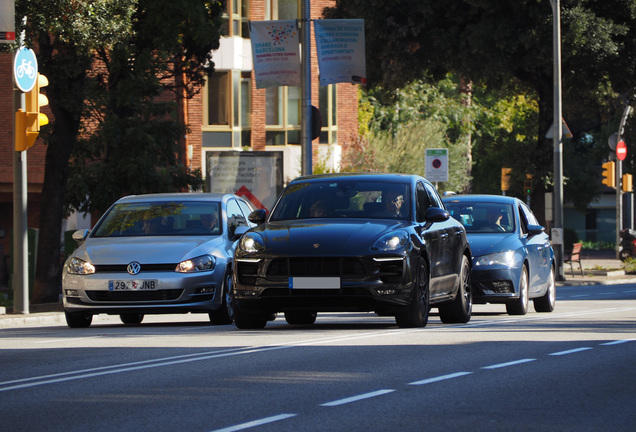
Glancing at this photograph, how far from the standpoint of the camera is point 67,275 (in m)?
15.5

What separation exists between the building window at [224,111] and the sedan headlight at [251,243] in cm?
3171

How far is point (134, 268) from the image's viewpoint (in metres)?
15.3

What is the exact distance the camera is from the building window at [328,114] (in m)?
47.8

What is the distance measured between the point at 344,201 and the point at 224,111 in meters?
31.6

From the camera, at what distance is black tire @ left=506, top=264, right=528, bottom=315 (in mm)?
18547

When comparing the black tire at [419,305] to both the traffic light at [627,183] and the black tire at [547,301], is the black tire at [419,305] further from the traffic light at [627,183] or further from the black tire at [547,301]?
the traffic light at [627,183]

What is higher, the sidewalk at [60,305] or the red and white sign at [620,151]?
the red and white sign at [620,151]

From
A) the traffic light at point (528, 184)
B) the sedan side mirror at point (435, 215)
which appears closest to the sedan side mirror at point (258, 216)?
the sedan side mirror at point (435, 215)

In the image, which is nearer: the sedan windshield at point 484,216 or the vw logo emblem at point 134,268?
the vw logo emblem at point 134,268

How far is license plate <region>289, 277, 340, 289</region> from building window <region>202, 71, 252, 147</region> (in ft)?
106

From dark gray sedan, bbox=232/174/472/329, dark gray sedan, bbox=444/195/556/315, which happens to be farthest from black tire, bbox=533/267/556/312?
dark gray sedan, bbox=232/174/472/329

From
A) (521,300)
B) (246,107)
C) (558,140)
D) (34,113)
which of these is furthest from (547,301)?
(246,107)

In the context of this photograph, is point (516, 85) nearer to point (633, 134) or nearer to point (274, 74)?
point (633, 134)

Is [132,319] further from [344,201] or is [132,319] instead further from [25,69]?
[344,201]
